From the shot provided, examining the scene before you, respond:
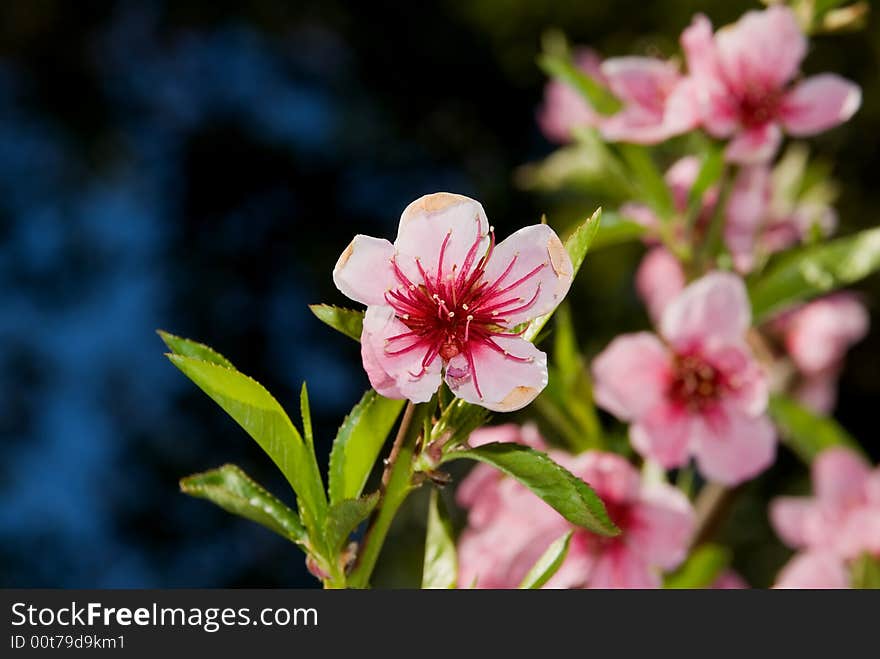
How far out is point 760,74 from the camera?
2.85 ft

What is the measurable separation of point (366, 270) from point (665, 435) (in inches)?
17.7

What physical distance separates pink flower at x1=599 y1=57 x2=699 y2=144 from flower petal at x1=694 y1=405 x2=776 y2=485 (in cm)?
25

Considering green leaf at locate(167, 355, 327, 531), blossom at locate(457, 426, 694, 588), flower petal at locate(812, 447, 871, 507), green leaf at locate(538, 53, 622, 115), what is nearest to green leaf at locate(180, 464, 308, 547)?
green leaf at locate(167, 355, 327, 531)

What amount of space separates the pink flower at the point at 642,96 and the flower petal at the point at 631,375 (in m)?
0.17

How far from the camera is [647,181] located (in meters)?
0.94

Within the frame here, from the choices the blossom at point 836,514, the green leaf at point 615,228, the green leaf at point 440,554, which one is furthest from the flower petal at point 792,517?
the green leaf at point 440,554

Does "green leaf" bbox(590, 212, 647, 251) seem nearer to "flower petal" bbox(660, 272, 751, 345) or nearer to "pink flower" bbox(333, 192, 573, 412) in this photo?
"flower petal" bbox(660, 272, 751, 345)

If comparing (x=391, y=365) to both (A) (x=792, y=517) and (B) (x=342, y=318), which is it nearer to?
(B) (x=342, y=318)

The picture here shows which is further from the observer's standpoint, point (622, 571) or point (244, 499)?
point (622, 571)

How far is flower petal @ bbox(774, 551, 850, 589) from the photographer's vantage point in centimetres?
93

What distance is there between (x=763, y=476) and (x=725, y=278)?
5.53 feet

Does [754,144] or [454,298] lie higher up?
[754,144]

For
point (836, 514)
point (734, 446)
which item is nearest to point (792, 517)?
point (836, 514)

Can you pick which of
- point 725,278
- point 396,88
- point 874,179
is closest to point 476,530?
point 725,278
